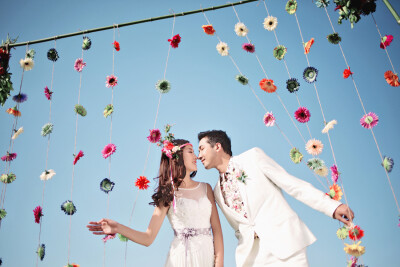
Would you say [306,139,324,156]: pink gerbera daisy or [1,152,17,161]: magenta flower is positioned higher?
[1,152,17,161]: magenta flower

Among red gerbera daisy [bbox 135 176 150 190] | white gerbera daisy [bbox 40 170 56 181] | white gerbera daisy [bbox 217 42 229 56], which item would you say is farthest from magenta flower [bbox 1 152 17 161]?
white gerbera daisy [bbox 217 42 229 56]

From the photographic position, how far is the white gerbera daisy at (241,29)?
3.63 meters

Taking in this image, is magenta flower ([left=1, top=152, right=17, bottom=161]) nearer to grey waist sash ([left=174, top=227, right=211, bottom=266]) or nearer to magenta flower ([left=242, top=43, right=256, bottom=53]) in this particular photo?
grey waist sash ([left=174, top=227, right=211, bottom=266])

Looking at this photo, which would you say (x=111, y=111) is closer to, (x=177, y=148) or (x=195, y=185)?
(x=177, y=148)

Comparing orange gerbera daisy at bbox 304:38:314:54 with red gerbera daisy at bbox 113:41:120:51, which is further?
red gerbera daisy at bbox 113:41:120:51

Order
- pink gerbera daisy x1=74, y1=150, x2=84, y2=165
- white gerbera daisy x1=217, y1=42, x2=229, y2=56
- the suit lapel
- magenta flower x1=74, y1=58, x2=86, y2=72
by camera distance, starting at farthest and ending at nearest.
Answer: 1. magenta flower x1=74, y1=58, x2=86, y2=72
2. white gerbera daisy x1=217, y1=42, x2=229, y2=56
3. pink gerbera daisy x1=74, y1=150, x2=84, y2=165
4. the suit lapel

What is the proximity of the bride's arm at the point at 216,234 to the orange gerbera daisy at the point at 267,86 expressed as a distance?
1.11m

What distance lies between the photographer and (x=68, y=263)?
10.2ft

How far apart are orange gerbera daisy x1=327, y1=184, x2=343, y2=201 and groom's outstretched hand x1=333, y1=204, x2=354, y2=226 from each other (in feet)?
0.53

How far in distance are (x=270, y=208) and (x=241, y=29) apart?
1908 millimetres

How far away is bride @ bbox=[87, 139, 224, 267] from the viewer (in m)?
3.05

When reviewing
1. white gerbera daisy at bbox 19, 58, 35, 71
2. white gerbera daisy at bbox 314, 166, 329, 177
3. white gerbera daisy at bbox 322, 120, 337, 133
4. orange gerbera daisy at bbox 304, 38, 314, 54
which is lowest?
white gerbera daisy at bbox 314, 166, 329, 177

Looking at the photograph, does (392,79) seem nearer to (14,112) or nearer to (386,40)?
(386,40)

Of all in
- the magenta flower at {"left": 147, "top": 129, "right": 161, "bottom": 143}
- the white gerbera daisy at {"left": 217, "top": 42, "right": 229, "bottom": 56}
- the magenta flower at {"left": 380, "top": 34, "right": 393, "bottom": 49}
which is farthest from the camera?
the white gerbera daisy at {"left": 217, "top": 42, "right": 229, "bottom": 56}
